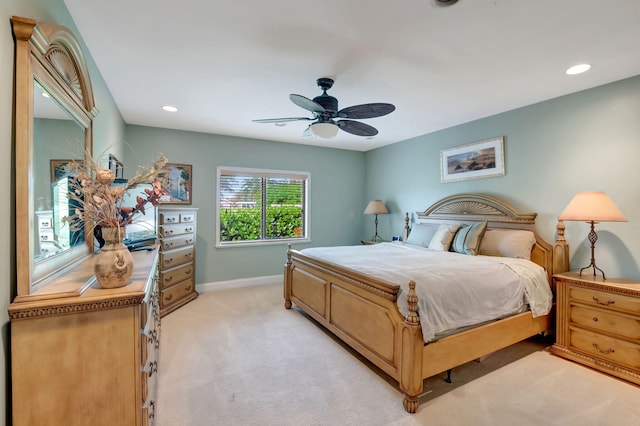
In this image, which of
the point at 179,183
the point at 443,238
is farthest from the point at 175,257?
the point at 443,238

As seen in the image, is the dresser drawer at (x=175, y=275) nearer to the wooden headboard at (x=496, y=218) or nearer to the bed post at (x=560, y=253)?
the wooden headboard at (x=496, y=218)

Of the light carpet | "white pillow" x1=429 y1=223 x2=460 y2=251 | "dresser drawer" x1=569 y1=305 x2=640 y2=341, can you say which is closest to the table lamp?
"dresser drawer" x1=569 y1=305 x2=640 y2=341

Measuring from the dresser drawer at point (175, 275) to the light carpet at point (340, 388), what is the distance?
0.71 metres

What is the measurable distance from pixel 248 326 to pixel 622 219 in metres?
3.68

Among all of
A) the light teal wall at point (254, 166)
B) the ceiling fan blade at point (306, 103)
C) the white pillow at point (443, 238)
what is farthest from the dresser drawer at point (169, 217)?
the white pillow at point (443, 238)

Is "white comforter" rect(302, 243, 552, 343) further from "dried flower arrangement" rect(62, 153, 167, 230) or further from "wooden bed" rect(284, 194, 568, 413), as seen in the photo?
"dried flower arrangement" rect(62, 153, 167, 230)

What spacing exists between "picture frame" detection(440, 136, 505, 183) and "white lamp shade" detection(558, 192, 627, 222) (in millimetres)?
1094

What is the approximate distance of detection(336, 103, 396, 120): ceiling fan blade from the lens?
7.97 ft

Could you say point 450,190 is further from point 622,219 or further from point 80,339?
point 80,339

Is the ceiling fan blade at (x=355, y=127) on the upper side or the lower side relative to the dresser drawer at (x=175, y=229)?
upper

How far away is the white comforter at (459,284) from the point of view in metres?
2.13

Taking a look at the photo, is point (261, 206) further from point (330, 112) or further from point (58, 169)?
point (58, 169)

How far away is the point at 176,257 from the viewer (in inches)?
150

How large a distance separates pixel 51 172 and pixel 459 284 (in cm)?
271
